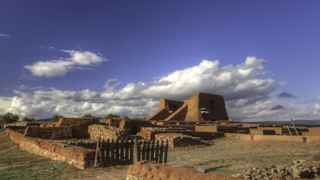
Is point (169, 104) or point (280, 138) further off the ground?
point (169, 104)

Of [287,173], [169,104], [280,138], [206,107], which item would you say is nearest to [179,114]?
[206,107]

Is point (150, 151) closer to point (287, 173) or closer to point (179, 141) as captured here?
point (287, 173)

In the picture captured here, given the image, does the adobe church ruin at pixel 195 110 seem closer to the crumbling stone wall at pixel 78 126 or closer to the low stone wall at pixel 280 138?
the crumbling stone wall at pixel 78 126

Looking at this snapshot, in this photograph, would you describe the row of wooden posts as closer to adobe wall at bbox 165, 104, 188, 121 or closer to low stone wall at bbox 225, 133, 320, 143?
low stone wall at bbox 225, 133, 320, 143

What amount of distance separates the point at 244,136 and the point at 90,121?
40.1 feet

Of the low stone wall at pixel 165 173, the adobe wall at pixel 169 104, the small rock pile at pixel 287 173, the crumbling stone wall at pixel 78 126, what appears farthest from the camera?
the adobe wall at pixel 169 104

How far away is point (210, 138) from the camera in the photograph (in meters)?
26.2

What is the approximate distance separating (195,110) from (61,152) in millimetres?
29997

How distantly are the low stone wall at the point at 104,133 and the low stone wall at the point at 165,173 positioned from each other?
1372cm

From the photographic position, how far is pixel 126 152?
42.7 feet

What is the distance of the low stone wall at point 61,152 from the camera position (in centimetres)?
1264

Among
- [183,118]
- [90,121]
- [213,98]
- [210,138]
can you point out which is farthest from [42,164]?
[213,98]

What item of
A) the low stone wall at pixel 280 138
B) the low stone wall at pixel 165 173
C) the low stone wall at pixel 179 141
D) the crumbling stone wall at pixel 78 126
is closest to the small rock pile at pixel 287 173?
the low stone wall at pixel 165 173

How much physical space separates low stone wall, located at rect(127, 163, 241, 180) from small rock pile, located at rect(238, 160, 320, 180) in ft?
6.87
